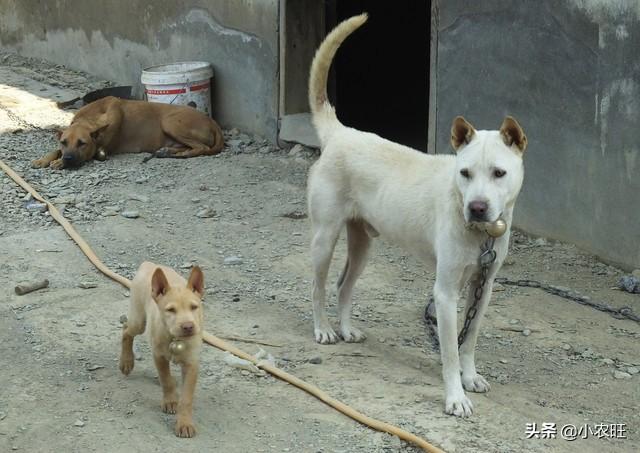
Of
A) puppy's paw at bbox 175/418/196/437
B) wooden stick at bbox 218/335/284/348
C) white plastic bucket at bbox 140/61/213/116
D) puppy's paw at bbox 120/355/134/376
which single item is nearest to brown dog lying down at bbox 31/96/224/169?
white plastic bucket at bbox 140/61/213/116

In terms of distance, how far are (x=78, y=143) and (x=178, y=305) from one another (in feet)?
18.5

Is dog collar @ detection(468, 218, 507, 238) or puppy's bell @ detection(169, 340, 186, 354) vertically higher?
dog collar @ detection(468, 218, 507, 238)

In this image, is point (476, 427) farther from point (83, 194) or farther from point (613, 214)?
point (83, 194)

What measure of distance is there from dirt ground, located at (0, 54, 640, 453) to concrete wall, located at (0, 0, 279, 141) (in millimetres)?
1300

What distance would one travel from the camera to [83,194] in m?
8.61

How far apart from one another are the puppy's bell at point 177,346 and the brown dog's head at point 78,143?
5.48 meters

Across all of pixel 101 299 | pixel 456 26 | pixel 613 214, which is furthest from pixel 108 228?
pixel 613 214

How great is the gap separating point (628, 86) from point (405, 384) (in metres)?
2.79

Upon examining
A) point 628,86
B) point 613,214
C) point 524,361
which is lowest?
point 524,361

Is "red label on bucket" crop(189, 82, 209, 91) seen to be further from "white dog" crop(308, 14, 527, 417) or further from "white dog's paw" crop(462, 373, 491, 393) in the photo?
"white dog's paw" crop(462, 373, 491, 393)

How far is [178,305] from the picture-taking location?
4.29m

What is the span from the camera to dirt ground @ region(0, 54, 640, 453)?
14.7ft

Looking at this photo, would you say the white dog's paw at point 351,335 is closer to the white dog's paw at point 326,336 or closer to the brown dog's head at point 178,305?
the white dog's paw at point 326,336

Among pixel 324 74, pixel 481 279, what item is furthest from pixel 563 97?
pixel 481 279
